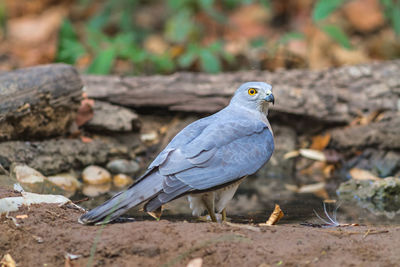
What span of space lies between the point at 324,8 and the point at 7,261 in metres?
5.47

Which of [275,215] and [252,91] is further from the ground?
[252,91]

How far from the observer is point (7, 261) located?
283 centimetres

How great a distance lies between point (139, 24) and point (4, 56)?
8.71 ft

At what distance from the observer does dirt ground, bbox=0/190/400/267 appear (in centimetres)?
276

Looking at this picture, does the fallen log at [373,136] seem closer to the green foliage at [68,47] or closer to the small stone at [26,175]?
the small stone at [26,175]

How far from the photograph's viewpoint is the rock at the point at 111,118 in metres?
6.29

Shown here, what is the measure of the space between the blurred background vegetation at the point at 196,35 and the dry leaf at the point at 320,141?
1537mm

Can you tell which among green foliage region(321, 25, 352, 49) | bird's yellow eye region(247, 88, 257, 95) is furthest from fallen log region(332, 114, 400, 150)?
bird's yellow eye region(247, 88, 257, 95)

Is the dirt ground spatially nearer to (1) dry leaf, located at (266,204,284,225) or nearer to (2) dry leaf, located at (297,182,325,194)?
(1) dry leaf, located at (266,204,284,225)

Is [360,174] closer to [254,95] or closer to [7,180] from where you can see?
[254,95]

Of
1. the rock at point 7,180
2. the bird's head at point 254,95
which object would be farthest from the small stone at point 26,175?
the bird's head at point 254,95

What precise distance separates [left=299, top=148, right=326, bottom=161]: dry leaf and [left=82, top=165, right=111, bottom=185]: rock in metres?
2.36

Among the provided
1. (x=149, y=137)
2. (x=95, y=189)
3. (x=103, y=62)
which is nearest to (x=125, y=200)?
(x=95, y=189)

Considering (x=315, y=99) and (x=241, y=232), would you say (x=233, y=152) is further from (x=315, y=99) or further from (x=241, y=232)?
(x=315, y=99)
